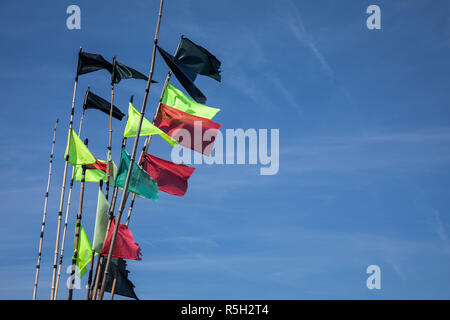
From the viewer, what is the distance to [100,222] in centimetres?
3186

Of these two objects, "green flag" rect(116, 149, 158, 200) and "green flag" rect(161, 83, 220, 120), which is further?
"green flag" rect(161, 83, 220, 120)

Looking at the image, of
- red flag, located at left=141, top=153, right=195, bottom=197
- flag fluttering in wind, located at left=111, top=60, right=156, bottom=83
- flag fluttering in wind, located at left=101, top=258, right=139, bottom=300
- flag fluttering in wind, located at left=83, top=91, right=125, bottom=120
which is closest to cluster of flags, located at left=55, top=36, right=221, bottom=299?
red flag, located at left=141, top=153, right=195, bottom=197

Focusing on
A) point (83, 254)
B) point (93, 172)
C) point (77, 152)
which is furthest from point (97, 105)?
point (83, 254)

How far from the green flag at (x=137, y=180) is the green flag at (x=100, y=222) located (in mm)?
2370

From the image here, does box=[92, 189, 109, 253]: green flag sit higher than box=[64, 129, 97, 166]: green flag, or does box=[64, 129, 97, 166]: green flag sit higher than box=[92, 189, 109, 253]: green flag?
box=[64, 129, 97, 166]: green flag

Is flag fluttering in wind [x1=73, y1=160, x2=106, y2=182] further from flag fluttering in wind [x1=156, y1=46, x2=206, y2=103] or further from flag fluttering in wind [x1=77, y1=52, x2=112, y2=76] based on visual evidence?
flag fluttering in wind [x1=156, y1=46, x2=206, y2=103]

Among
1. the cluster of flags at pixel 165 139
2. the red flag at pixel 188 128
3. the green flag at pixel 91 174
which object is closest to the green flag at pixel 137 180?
the cluster of flags at pixel 165 139

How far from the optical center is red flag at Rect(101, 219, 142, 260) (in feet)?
100.0

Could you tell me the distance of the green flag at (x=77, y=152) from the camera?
3178 centimetres

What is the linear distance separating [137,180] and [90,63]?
893 cm

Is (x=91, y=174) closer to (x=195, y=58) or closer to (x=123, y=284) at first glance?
(x=123, y=284)

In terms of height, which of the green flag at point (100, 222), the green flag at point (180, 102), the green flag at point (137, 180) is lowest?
the green flag at point (100, 222)

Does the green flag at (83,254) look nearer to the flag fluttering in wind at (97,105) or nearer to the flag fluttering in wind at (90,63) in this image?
the flag fluttering in wind at (97,105)
